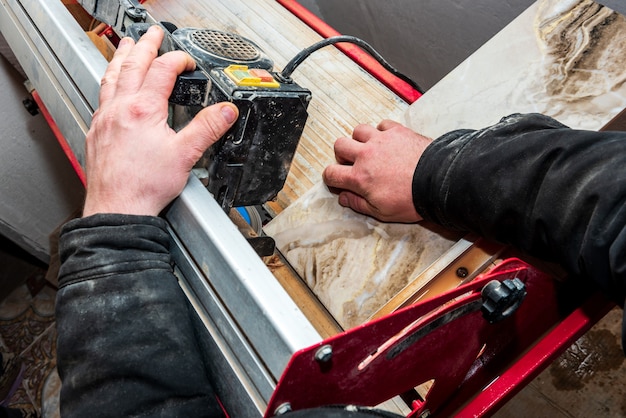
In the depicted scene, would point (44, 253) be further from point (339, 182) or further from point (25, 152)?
point (339, 182)

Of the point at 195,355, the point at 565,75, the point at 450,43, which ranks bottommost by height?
the point at 195,355

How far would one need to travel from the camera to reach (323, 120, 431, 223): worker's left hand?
0.84 m

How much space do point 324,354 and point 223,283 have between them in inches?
6.8

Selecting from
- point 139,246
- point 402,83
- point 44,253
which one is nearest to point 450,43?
point 402,83

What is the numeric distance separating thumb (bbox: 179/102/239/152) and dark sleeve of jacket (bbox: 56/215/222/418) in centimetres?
13

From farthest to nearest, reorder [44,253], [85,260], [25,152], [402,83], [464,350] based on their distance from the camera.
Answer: [44,253] → [25,152] → [402,83] → [464,350] → [85,260]

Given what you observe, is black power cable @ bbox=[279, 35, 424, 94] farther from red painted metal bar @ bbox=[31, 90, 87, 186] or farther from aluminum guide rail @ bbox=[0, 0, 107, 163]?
red painted metal bar @ bbox=[31, 90, 87, 186]

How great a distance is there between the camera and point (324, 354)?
19.3 inches

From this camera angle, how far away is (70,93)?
2.95 ft

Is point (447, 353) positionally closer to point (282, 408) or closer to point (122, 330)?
point (282, 408)

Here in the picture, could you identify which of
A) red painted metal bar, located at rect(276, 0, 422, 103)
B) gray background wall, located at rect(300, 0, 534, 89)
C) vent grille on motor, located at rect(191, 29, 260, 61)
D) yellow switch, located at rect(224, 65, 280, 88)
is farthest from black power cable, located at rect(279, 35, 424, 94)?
gray background wall, located at rect(300, 0, 534, 89)

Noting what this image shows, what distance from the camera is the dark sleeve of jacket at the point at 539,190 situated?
23.9 inches

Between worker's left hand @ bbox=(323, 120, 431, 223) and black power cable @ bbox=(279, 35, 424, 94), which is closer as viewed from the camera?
worker's left hand @ bbox=(323, 120, 431, 223)

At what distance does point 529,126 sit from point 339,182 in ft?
1.08
